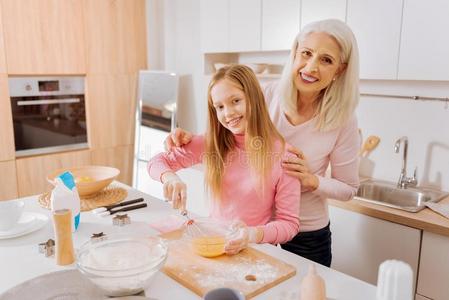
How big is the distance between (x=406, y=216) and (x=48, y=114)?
2715 millimetres

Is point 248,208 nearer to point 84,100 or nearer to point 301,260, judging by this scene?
point 301,260

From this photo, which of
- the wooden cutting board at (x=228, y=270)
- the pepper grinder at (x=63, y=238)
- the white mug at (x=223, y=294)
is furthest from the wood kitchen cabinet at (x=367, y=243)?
the pepper grinder at (x=63, y=238)

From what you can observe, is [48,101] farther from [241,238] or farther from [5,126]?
[241,238]

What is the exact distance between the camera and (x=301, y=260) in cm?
114

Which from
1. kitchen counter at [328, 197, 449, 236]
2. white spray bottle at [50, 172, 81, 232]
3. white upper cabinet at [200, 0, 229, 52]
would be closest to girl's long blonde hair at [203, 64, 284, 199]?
white spray bottle at [50, 172, 81, 232]

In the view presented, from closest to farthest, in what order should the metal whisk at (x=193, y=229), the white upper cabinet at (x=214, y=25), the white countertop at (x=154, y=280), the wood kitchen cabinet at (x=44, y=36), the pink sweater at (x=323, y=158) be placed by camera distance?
the white countertop at (x=154, y=280) < the metal whisk at (x=193, y=229) < the pink sweater at (x=323, y=158) < the wood kitchen cabinet at (x=44, y=36) < the white upper cabinet at (x=214, y=25)

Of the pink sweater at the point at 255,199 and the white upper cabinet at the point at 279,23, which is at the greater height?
the white upper cabinet at the point at 279,23

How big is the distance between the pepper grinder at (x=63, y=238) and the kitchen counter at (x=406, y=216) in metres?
1.37

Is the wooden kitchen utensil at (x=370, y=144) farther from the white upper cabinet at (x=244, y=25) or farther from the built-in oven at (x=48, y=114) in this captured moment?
the built-in oven at (x=48, y=114)

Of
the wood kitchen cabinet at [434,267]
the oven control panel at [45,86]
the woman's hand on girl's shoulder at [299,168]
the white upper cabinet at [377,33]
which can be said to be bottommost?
the wood kitchen cabinet at [434,267]

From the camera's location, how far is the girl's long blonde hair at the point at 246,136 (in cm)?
129

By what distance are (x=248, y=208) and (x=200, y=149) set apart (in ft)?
1.00

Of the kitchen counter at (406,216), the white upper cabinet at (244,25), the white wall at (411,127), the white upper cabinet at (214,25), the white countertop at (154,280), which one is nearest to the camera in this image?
the white countertop at (154,280)

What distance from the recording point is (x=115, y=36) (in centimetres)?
336
